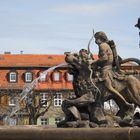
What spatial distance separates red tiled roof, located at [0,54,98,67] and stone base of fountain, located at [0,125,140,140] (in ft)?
226

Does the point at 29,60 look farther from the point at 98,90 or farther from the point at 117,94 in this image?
the point at 117,94

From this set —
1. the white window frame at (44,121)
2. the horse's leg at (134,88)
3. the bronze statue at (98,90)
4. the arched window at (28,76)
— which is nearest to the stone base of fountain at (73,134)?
the bronze statue at (98,90)

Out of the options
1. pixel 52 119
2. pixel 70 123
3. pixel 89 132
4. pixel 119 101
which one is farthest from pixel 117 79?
pixel 52 119

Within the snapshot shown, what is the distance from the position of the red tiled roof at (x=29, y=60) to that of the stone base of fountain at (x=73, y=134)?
226 ft

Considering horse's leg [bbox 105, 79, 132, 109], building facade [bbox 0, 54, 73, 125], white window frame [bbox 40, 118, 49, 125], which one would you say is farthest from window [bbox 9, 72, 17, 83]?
horse's leg [bbox 105, 79, 132, 109]

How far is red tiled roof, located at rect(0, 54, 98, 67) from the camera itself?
277 feet

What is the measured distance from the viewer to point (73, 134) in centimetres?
1366

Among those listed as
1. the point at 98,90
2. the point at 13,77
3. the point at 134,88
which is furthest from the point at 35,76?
the point at 134,88

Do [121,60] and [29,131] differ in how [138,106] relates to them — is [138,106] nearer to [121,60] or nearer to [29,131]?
[121,60]

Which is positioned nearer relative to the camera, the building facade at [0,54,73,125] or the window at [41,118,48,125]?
the window at [41,118,48,125]

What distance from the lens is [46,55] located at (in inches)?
3548

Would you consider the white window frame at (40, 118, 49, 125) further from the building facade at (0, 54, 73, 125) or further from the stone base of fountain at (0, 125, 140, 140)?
the stone base of fountain at (0, 125, 140, 140)

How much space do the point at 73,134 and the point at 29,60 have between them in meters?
73.3

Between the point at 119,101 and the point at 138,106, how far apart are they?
19.8 inches
